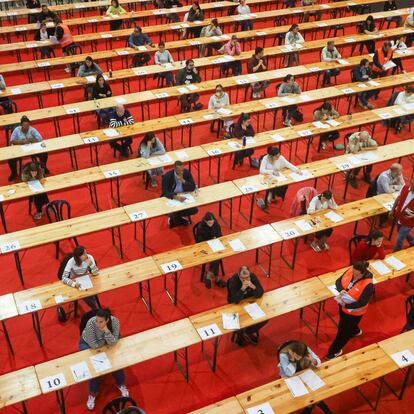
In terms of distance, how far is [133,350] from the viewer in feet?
21.6

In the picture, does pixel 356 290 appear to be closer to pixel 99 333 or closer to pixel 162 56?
pixel 99 333

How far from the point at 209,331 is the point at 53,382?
1.91m

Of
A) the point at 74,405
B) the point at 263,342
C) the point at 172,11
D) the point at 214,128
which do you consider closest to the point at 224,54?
the point at 214,128

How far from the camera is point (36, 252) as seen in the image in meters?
9.34

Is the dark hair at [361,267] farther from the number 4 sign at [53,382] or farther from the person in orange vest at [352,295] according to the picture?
the number 4 sign at [53,382]

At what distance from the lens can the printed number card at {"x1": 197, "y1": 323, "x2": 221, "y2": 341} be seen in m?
6.78

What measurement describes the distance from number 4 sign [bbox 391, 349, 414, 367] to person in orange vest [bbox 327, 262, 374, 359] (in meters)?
0.69

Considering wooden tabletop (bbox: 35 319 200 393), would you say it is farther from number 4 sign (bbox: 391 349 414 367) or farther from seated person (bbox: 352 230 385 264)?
seated person (bbox: 352 230 385 264)

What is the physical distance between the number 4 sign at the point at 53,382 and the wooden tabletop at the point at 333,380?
1939 millimetres

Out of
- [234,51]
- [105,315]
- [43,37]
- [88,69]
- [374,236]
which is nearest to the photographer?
[105,315]

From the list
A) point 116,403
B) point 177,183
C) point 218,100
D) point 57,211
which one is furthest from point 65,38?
point 116,403

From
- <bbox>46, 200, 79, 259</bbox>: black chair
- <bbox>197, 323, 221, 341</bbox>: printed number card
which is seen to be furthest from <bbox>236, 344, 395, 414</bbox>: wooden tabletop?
<bbox>46, 200, 79, 259</bbox>: black chair

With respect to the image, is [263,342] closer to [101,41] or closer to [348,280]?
[348,280]

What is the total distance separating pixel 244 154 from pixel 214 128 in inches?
74.0
